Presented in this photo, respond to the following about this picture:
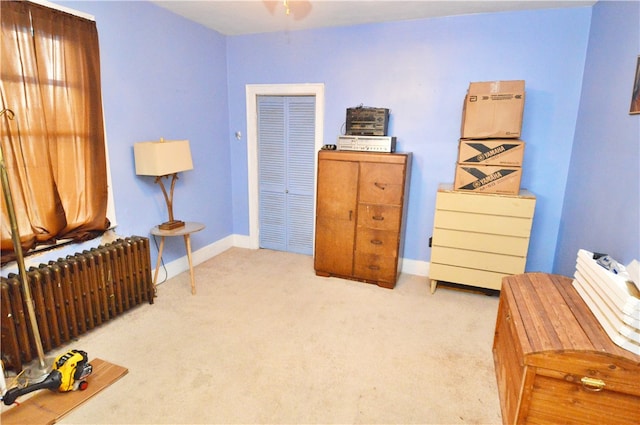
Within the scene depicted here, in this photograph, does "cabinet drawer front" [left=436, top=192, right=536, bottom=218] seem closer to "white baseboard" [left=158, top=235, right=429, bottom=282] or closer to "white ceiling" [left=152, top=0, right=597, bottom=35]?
"white baseboard" [left=158, top=235, right=429, bottom=282]

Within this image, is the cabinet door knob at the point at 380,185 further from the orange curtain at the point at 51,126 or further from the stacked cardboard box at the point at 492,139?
the orange curtain at the point at 51,126

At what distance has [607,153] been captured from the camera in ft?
7.09

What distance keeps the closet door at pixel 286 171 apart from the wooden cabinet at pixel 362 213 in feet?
2.01

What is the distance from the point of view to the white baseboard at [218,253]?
3.26 meters

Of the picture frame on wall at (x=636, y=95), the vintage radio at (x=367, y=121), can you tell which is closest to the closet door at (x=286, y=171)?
the vintage radio at (x=367, y=121)

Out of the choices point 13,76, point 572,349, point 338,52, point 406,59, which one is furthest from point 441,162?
Result: point 13,76

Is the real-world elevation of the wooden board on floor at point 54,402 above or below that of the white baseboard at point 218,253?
below

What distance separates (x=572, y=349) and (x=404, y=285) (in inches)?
73.9

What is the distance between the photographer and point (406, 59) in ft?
10.2

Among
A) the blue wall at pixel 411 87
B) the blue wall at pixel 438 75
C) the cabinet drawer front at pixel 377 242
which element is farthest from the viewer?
the cabinet drawer front at pixel 377 242

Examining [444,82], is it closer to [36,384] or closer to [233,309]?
[233,309]

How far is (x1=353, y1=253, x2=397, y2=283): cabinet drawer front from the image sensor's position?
10.0ft

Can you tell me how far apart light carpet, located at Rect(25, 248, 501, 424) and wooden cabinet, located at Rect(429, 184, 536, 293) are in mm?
270

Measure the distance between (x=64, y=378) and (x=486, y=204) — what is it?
292 cm
